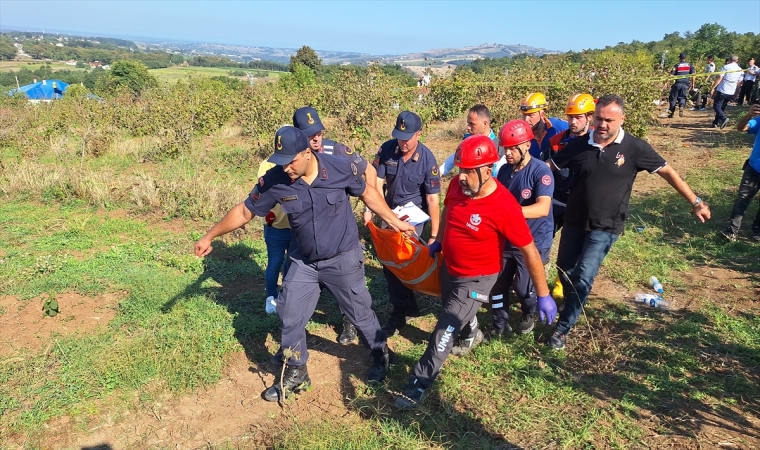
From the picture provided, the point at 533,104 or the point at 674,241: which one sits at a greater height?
the point at 533,104

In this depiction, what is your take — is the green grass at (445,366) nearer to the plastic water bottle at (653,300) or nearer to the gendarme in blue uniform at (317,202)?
the plastic water bottle at (653,300)

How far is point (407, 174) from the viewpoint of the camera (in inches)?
167

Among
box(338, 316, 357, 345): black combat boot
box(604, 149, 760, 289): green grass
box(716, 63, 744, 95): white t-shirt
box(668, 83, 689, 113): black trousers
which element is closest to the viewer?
box(338, 316, 357, 345): black combat boot

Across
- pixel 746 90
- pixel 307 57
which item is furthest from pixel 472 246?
pixel 307 57

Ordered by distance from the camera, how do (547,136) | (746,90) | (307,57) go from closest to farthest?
1. (547,136)
2. (746,90)
3. (307,57)

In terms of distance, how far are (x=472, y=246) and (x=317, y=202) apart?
3.51 feet

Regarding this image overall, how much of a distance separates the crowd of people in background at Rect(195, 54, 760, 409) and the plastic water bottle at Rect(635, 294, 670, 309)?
115 centimetres

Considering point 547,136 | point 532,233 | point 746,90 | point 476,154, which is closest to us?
point 476,154

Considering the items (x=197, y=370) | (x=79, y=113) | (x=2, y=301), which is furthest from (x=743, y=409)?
(x=79, y=113)

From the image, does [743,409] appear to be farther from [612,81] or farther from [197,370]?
[612,81]

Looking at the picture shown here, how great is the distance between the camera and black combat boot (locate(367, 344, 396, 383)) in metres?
3.56

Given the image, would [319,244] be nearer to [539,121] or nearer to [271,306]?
[271,306]

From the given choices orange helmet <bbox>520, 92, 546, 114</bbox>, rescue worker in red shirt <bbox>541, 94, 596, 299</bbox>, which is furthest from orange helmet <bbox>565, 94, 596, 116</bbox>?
orange helmet <bbox>520, 92, 546, 114</bbox>

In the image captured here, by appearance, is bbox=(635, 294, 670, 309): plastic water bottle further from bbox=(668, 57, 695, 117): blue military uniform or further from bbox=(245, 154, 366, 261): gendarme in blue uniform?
bbox=(668, 57, 695, 117): blue military uniform
